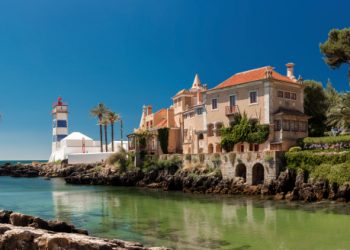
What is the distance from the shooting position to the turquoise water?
20.8 m

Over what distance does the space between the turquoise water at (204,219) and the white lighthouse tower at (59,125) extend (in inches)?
2420

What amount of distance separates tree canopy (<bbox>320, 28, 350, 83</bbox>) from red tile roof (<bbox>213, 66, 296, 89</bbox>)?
4.87 metres

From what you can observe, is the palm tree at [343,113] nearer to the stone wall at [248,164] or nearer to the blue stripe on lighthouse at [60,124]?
the stone wall at [248,164]

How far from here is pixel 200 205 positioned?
1393 inches

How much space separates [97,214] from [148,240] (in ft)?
37.4

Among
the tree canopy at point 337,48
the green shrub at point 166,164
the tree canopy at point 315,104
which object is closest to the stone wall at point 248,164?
the green shrub at point 166,164

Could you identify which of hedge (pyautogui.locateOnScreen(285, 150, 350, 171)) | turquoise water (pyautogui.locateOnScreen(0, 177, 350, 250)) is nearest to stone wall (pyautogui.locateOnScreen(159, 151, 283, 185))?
hedge (pyautogui.locateOnScreen(285, 150, 350, 171))

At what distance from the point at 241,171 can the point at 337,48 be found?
56.5 feet

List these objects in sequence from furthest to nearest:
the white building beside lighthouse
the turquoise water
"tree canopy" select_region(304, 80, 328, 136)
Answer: the white building beside lighthouse, "tree canopy" select_region(304, 80, 328, 136), the turquoise water

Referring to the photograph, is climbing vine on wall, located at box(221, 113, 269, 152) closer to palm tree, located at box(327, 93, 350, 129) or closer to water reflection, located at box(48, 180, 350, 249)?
palm tree, located at box(327, 93, 350, 129)

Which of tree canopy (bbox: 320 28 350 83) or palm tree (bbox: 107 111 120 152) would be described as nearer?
tree canopy (bbox: 320 28 350 83)

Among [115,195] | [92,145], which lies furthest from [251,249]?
[92,145]

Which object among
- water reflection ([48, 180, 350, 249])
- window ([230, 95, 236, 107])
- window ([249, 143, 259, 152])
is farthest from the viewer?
window ([230, 95, 236, 107])

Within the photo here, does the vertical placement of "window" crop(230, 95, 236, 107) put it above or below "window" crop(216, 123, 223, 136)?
above
